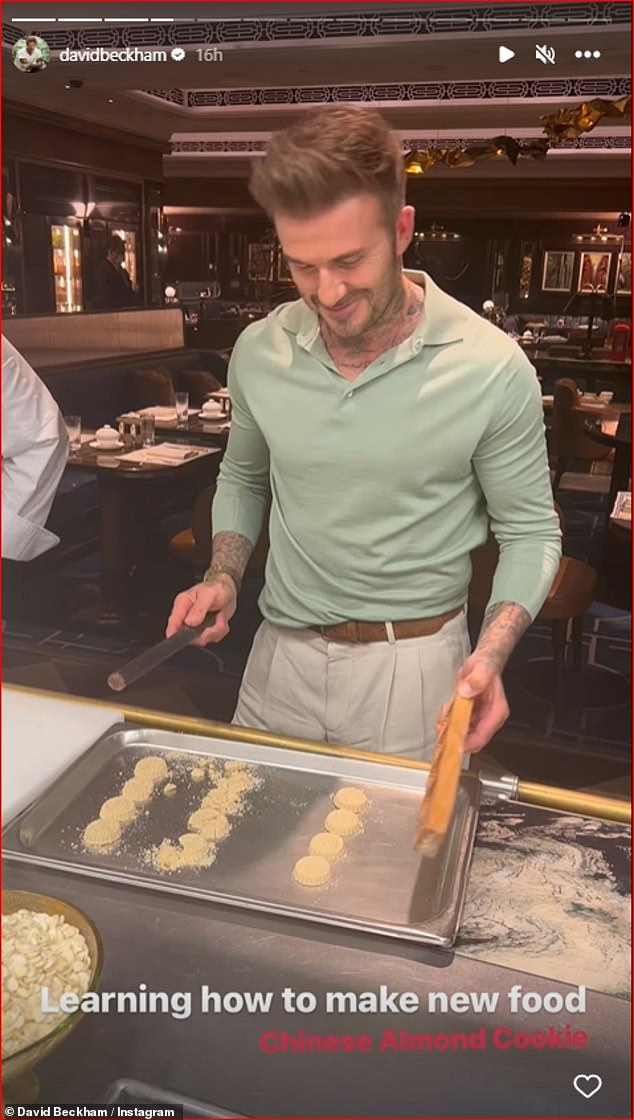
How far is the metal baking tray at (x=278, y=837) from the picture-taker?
0.74 meters

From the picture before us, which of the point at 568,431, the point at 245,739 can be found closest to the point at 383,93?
the point at 245,739

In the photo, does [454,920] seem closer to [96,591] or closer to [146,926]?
[146,926]

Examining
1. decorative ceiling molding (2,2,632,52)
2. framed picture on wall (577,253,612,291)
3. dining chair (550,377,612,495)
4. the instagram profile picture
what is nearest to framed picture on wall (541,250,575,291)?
framed picture on wall (577,253,612,291)

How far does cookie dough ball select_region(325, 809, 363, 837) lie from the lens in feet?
2.76

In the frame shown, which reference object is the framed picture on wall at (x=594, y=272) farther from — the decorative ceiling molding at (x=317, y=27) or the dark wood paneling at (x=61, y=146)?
the decorative ceiling molding at (x=317, y=27)

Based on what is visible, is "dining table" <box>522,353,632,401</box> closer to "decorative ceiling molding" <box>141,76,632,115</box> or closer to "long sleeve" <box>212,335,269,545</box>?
"decorative ceiling molding" <box>141,76,632,115</box>

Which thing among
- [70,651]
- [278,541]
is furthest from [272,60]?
[70,651]

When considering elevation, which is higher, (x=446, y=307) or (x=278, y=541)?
(x=446, y=307)

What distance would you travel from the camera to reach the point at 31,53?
1.61 meters

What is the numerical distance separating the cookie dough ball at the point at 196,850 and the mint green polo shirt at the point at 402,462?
0.41 meters

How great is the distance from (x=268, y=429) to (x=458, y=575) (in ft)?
0.99

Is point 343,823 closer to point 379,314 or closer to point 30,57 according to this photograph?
point 379,314

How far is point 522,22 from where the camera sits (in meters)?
1.54

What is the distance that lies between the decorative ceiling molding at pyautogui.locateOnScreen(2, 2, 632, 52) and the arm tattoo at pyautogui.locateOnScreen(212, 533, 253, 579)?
0.83 meters
